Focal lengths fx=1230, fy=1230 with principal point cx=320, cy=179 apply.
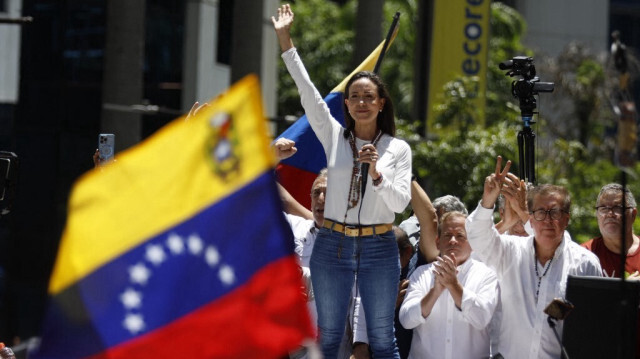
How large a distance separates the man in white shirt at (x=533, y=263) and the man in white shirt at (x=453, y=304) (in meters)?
0.13

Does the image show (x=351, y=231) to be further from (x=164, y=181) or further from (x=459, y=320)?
(x=164, y=181)

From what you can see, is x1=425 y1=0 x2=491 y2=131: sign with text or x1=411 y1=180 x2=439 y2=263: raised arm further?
x1=425 y1=0 x2=491 y2=131: sign with text

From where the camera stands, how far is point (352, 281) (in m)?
6.73

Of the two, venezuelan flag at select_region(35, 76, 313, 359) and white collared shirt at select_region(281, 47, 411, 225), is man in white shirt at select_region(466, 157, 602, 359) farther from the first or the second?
venezuelan flag at select_region(35, 76, 313, 359)

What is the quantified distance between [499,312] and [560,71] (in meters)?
29.9

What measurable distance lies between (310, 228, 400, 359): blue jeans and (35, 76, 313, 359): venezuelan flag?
270 centimetres

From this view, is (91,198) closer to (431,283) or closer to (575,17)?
(431,283)

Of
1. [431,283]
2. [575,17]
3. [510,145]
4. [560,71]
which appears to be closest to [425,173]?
[510,145]

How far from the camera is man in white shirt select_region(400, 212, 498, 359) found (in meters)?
7.46

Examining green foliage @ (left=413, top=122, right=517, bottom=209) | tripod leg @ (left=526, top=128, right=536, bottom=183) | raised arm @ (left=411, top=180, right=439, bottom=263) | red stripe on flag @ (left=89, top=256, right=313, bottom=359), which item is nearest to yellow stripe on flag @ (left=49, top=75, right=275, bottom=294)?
red stripe on flag @ (left=89, top=256, right=313, bottom=359)

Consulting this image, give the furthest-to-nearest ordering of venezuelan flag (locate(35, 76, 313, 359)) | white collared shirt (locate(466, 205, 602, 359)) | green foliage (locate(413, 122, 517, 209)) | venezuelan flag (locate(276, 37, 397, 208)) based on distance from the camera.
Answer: green foliage (locate(413, 122, 517, 209))
venezuelan flag (locate(276, 37, 397, 208))
white collared shirt (locate(466, 205, 602, 359))
venezuelan flag (locate(35, 76, 313, 359))

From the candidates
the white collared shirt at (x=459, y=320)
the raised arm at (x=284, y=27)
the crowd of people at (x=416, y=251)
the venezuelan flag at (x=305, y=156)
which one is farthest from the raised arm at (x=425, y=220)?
the raised arm at (x=284, y=27)

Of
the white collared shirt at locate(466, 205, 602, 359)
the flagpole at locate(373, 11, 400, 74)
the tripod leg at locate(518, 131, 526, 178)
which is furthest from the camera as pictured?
the flagpole at locate(373, 11, 400, 74)

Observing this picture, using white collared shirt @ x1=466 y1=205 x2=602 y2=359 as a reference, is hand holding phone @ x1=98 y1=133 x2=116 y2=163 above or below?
above
